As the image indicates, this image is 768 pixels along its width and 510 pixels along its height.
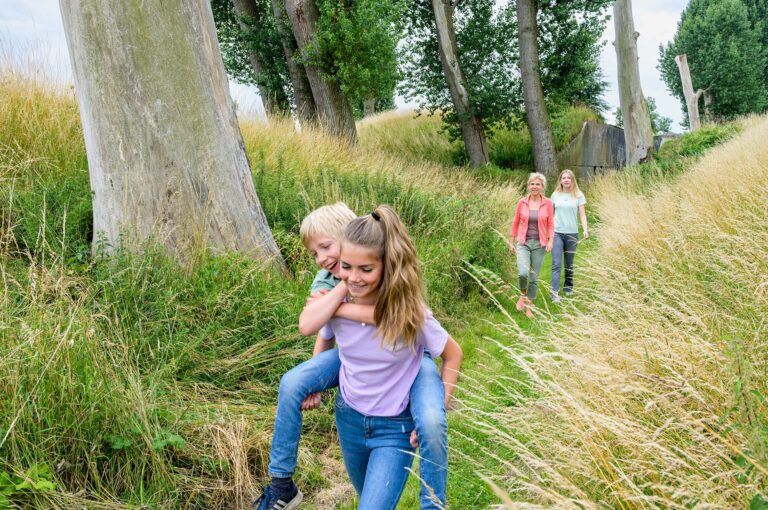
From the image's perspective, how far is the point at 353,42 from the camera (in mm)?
11469

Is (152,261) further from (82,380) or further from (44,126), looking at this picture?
(44,126)

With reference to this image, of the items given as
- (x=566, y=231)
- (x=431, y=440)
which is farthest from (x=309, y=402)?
(x=566, y=231)

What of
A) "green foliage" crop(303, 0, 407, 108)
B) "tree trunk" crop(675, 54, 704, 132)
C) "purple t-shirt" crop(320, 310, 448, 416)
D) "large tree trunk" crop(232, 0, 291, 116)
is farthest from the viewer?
"tree trunk" crop(675, 54, 704, 132)

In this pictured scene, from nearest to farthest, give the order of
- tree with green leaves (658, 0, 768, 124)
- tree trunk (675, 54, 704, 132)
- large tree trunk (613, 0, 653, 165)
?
large tree trunk (613, 0, 653, 165), tree trunk (675, 54, 704, 132), tree with green leaves (658, 0, 768, 124)

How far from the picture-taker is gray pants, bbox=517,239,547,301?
702cm

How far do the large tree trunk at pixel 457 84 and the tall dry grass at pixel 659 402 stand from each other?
441 inches

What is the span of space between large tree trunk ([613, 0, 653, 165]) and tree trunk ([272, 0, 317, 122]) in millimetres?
8061

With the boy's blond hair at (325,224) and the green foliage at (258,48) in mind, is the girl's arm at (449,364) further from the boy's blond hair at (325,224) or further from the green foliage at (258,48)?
the green foliage at (258,48)

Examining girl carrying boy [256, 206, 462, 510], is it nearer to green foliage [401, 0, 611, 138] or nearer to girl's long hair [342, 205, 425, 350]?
girl's long hair [342, 205, 425, 350]

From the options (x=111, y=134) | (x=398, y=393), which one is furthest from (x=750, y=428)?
(x=111, y=134)

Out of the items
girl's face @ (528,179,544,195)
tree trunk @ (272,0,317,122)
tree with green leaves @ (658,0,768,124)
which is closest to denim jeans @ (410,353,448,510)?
girl's face @ (528,179,544,195)

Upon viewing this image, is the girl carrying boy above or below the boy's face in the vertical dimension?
below

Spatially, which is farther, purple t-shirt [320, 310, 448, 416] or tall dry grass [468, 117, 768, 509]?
purple t-shirt [320, 310, 448, 416]

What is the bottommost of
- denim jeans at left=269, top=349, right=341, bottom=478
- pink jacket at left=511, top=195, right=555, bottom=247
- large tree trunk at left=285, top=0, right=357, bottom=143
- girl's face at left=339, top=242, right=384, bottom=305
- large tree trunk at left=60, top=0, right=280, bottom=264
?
denim jeans at left=269, top=349, right=341, bottom=478
